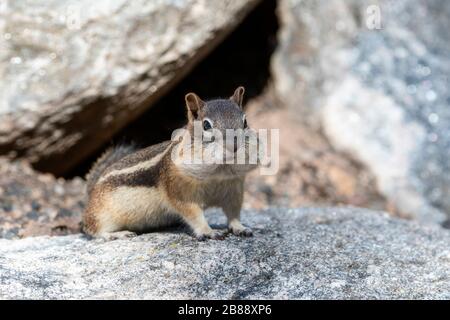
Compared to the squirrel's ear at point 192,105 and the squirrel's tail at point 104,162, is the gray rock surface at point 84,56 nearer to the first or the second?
the squirrel's tail at point 104,162

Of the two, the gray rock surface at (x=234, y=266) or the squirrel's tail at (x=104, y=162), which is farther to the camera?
the squirrel's tail at (x=104, y=162)

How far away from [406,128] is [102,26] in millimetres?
3509

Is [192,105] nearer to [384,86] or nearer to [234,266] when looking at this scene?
[234,266]

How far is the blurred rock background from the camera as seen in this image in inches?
283

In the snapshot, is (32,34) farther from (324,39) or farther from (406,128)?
(406,128)

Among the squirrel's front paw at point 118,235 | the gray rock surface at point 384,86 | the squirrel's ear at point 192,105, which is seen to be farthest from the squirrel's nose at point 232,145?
the gray rock surface at point 384,86

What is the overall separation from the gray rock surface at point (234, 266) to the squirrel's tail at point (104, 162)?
582mm

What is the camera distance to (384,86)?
854 cm

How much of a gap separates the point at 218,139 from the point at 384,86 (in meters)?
4.53

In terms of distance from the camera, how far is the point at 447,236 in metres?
5.99

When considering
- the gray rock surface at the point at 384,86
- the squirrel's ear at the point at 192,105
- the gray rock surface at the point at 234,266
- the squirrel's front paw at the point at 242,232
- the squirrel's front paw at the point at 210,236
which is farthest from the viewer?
the gray rock surface at the point at 384,86

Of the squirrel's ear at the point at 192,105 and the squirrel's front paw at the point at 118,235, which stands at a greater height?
the squirrel's ear at the point at 192,105

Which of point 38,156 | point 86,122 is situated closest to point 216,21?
point 86,122

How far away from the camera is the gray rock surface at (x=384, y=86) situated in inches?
322
